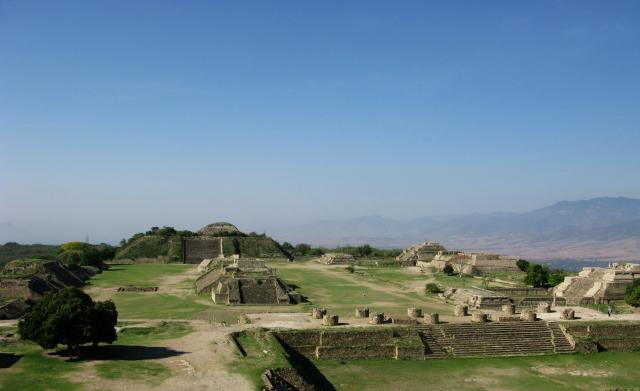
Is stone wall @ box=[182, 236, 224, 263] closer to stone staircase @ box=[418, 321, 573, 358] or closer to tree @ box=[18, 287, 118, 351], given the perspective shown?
stone staircase @ box=[418, 321, 573, 358]

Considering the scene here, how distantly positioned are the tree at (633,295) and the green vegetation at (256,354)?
93.1 feet

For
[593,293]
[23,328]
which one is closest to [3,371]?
[23,328]

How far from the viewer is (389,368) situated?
26781 millimetres

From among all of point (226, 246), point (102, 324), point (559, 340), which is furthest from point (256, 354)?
point (226, 246)

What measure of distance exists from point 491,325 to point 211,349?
A: 15.2 metres

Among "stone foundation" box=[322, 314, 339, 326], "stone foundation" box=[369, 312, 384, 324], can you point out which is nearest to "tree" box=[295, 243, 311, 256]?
"stone foundation" box=[369, 312, 384, 324]

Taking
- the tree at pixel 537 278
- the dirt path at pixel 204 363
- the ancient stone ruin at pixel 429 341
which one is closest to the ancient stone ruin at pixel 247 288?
the dirt path at pixel 204 363

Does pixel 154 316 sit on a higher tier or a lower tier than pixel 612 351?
higher

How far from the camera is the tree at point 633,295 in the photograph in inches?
1649

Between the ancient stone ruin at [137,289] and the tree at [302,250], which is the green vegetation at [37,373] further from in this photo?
the tree at [302,250]

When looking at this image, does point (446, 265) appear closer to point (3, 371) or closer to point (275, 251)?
point (275, 251)

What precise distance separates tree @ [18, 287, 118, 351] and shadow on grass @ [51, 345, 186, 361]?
0.45 metres

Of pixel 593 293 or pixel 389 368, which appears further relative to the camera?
pixel 593 293

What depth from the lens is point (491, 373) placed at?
26328 mm
